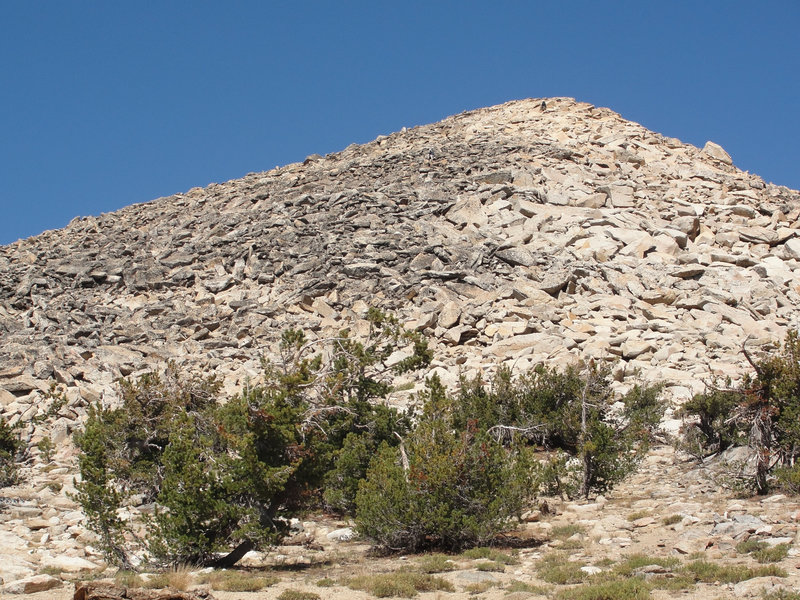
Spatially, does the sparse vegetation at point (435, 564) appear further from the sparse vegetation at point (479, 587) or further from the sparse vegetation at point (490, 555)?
the sparse vegetation at point (479, 587)

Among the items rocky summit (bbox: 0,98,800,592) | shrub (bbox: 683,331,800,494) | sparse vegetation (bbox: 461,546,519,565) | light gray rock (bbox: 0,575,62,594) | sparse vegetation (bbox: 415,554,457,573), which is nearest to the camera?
light gray rock (bbox: 0,575,62,594)

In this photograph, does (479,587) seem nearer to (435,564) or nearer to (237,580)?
(435,564)

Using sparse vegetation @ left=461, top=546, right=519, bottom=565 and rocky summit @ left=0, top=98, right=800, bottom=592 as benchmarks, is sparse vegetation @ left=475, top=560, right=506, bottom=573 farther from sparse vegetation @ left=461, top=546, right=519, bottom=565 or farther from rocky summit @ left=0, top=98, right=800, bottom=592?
rocky summit @ left=0, top=98, right=800, bottom=592

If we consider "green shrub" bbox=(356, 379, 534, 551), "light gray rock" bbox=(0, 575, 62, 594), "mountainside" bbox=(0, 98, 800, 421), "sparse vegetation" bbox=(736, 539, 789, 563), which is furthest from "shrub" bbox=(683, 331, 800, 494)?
"light gray rock" bbox=(0, 575, 62, 594)

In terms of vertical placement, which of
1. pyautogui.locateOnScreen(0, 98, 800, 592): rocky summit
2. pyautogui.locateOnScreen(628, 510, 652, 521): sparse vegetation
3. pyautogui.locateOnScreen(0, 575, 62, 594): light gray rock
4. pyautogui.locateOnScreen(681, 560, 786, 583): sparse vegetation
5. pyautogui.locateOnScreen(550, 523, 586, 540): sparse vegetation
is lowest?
pyautogui.locateOnScreen(681, 560, 786, 583): sparse vegetation

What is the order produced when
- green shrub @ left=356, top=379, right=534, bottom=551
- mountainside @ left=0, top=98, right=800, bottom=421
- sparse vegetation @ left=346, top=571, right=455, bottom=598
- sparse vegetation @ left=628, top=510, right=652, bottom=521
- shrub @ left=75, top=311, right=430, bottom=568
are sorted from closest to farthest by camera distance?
sparse vegetation @ left=346, top=571, right=455, bottom=598, shrub @ left=75, top=311, right=430, bottom=568, green shrub @ left=356, top=379, right=534, bottom=551, sparse vegetation @ left=628, top=510, right=652, bottom=521, mountainside @ left=0, top=98, right=800, bottom=421

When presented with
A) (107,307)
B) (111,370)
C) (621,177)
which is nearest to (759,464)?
(111,370)

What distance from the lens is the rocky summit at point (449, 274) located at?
2334 centimetres

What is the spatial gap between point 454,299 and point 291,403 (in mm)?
14127

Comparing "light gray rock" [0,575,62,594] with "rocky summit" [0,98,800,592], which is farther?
"rocky summit" [0,98,800,592]

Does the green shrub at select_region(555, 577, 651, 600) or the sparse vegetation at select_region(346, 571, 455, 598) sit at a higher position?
the sparse vegetation at select_region(346, 571, 455, 598)

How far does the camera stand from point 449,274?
1096 inches

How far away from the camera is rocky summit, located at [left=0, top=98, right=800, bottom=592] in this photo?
2334cm

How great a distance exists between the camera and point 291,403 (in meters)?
13.4
